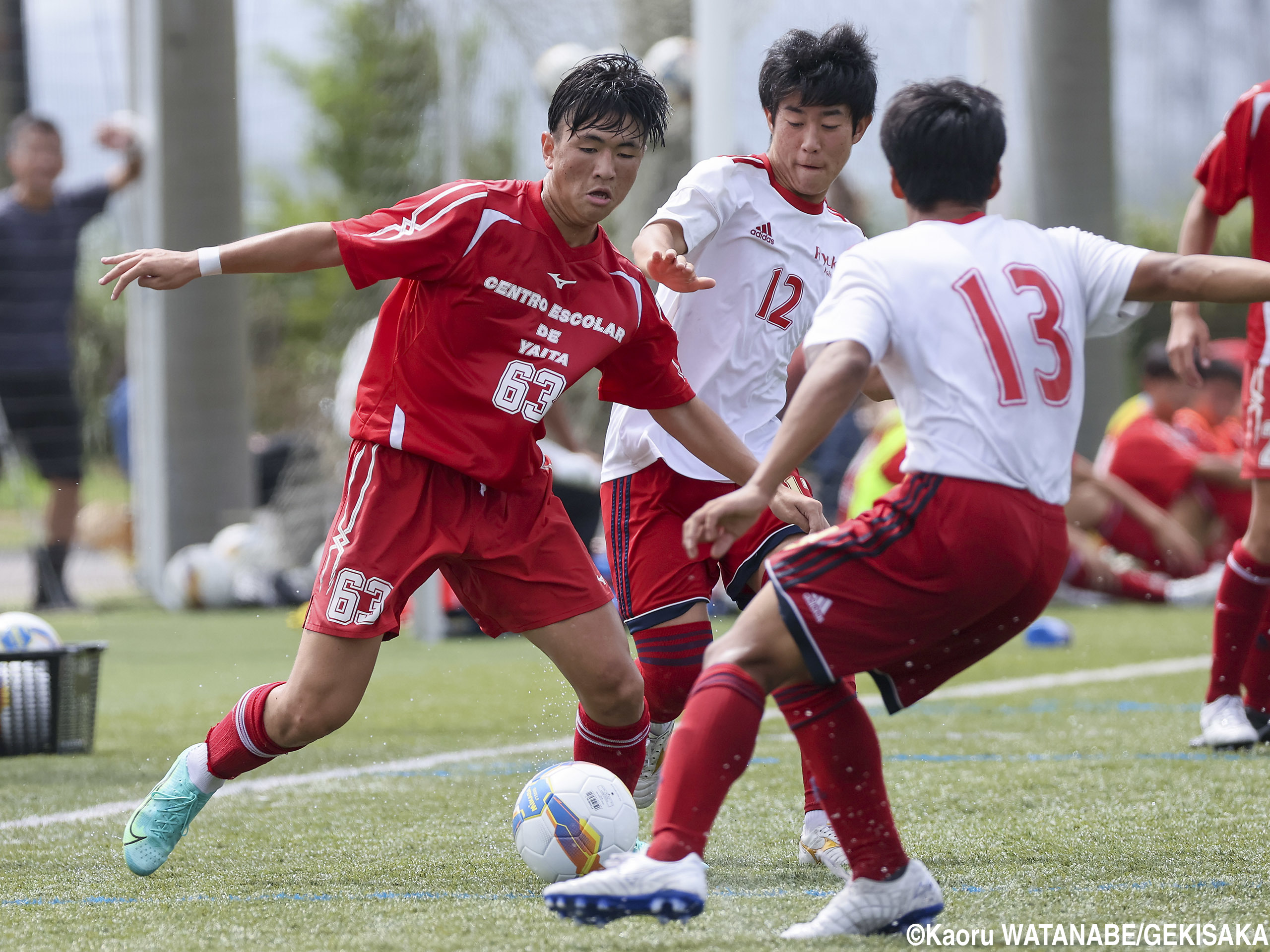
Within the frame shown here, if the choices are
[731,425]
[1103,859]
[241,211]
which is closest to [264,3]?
[241,211]

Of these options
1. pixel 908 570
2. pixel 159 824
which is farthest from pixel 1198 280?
pixel 159 824

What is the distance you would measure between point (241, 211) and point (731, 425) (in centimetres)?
913

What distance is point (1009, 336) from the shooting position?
9.36 ft

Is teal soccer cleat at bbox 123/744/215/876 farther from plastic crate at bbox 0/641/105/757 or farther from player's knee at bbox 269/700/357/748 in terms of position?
plastic crate at bbox 0/641/105/757

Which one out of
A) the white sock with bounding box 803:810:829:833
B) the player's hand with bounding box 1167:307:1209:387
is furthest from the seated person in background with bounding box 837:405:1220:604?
the white sock with bounding box 803:810:829:833

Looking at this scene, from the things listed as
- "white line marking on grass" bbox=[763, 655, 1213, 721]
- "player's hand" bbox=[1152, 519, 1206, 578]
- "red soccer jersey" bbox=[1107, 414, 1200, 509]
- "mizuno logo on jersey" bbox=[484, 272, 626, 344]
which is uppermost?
"mizuno logo on jersey" bbox=[484, 272, 626, 344]

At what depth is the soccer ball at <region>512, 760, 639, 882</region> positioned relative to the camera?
11.3 feet

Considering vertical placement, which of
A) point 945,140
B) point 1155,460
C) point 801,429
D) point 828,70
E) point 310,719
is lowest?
point 1155,460

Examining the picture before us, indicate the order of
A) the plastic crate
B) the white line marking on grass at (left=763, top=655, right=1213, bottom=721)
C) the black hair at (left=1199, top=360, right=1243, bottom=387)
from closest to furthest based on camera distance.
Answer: the plastic crate < the white line marking on grass at (left=763, top=655, right=1213, bottom=721) < the black hair at (left=1199, top=360, right=1243, bottom=387)

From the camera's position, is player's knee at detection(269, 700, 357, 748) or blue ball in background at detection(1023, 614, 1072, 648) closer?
player's knee at detection(269, 700, 357, 748)

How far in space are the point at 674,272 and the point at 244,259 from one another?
924 millimetres

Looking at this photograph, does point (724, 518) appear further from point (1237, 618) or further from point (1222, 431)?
point (1222, 431)

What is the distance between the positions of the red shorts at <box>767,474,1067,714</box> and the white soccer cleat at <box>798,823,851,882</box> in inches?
36.7

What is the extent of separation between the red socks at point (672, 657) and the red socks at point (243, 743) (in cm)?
90
